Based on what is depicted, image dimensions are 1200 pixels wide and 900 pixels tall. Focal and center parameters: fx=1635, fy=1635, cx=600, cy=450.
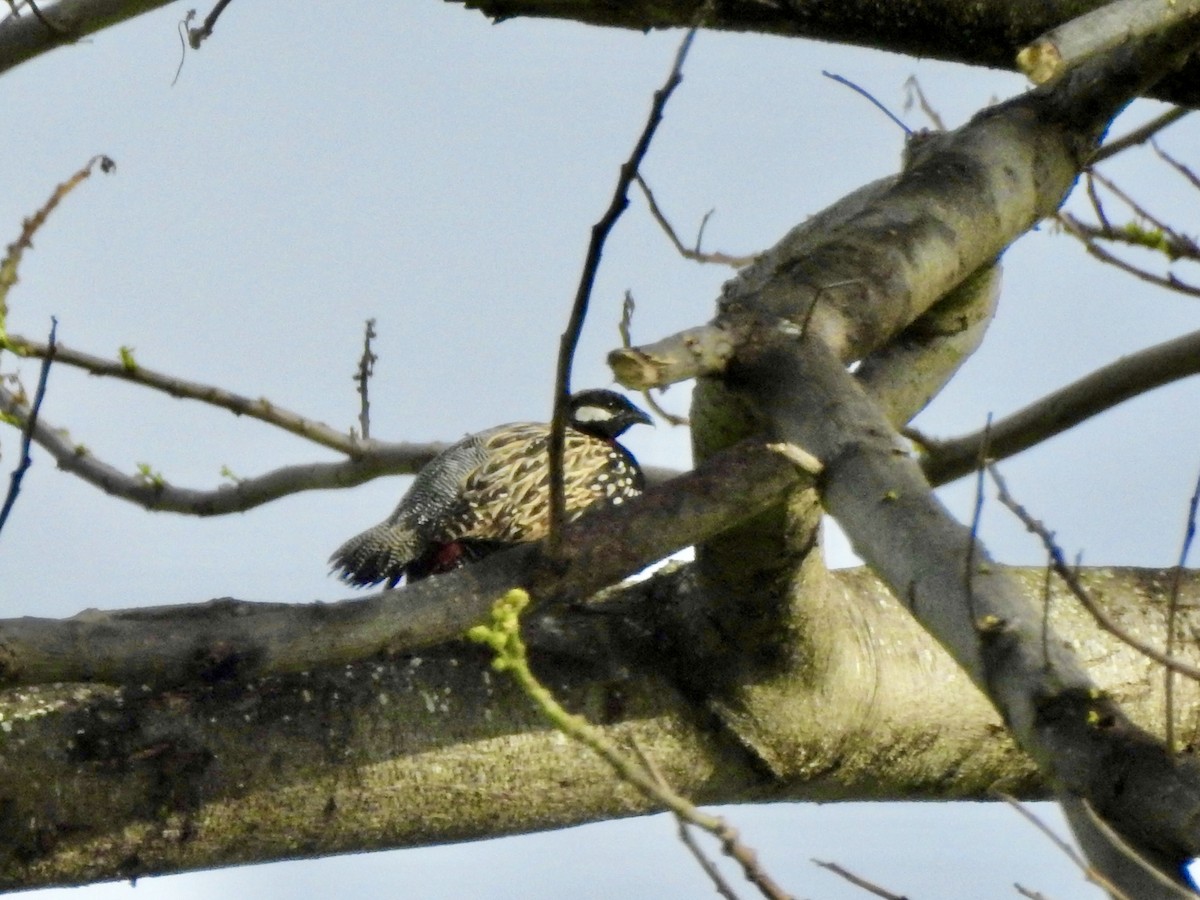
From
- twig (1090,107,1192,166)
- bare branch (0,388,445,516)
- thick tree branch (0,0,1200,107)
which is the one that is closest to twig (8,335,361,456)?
bare branch (0,388,445,516)

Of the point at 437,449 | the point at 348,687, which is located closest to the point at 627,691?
the point at 348,687

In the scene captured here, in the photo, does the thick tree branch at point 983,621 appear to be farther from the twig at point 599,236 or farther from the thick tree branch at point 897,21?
the thick tree branch at point 897,21

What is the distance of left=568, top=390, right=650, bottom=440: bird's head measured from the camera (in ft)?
20.0

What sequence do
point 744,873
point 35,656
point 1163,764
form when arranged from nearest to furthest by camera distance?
point 744,873, point 1163,764, point 35,656

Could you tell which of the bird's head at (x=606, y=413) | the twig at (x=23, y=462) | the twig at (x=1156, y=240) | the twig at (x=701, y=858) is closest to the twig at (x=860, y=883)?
the twig at (x=701, y=858)

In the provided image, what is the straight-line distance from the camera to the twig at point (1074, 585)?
5.41ft

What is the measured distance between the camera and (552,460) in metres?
2.29

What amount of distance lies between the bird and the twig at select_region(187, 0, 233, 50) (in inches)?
56.0

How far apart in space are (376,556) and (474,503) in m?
0.39

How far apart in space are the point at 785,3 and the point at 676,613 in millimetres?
1256

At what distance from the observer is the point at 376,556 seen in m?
4.57

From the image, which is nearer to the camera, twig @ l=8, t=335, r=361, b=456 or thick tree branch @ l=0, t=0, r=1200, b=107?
thick tree branch @ l=0, t=0, r=1200, b=107

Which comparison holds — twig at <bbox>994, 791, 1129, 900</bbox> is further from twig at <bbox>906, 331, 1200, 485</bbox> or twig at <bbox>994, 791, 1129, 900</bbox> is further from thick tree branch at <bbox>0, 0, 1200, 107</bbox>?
twig at <bbox>906, 331, 1200, 485</bbox>

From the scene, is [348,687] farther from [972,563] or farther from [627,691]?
[972,563]
